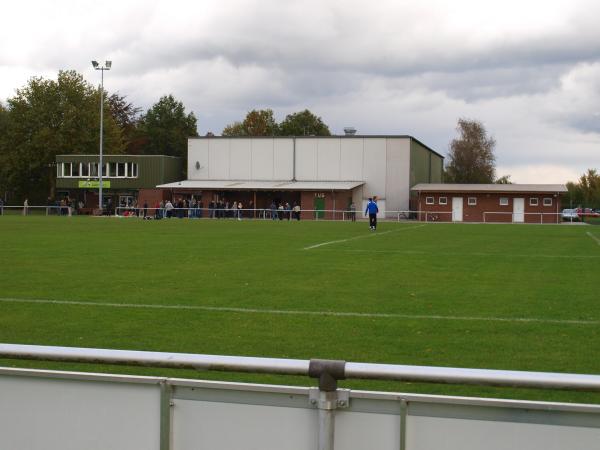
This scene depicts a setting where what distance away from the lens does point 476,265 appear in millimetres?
21031

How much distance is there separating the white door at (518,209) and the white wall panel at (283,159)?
21.0m

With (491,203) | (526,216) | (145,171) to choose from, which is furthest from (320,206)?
(145,171)

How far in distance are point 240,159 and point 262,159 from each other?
226 cm

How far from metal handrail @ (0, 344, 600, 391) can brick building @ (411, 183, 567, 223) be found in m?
69.0

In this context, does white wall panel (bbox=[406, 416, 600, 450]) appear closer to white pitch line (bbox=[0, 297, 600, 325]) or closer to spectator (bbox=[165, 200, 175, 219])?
white pitch line (bbox=[0, 297, 600, 325])

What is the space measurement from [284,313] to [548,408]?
29.2 feet

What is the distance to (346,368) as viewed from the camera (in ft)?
11.3

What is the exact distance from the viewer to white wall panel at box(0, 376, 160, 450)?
390 centimetres

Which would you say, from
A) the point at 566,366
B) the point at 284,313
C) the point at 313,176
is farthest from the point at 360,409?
the point at 313,176

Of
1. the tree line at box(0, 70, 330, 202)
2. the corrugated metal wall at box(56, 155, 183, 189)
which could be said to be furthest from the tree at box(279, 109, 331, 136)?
the corrugated metal wall at box(56, 155, 183, 189)

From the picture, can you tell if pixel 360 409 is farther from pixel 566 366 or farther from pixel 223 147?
pixel 223 147

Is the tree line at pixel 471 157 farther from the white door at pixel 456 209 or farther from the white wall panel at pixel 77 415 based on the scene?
the white wall panel at pixel 77 415

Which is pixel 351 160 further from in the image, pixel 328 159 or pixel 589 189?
pixel 589 189

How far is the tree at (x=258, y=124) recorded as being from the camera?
119 metres
